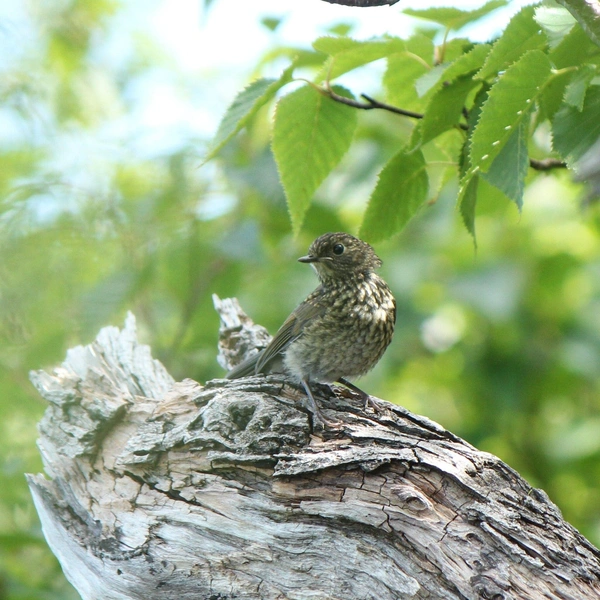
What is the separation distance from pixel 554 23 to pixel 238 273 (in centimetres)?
338

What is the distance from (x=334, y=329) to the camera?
3.83 m

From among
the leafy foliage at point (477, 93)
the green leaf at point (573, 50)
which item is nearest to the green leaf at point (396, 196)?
the leafy foliage at point (477, 93)

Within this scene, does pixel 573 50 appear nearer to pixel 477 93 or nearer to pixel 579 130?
pixel 579 130

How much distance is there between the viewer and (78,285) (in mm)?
5078

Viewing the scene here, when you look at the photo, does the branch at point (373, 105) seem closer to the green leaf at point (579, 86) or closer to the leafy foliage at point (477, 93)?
the leafy foliage at point (477, 93)

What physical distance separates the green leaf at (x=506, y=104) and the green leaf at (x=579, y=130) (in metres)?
0.17

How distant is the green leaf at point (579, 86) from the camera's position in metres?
1.97

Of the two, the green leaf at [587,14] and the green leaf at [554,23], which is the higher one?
the green leaf at [554,23]

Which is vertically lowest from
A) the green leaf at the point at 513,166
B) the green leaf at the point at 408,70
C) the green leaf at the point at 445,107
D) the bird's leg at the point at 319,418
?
the bird's leg at the point at 319,418

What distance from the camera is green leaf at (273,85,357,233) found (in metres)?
2.53

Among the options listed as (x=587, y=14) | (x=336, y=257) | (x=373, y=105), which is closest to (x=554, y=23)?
(x=587, y=14)

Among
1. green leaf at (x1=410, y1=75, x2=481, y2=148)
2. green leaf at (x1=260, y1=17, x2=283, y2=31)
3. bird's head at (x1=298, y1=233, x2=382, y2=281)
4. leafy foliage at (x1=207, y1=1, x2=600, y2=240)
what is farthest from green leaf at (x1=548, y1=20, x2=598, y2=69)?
green leaf at (x1=260, y1=17, x2=283, y2=31)

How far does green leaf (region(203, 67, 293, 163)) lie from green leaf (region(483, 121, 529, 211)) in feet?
2.40

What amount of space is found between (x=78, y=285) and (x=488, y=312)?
3027mm
